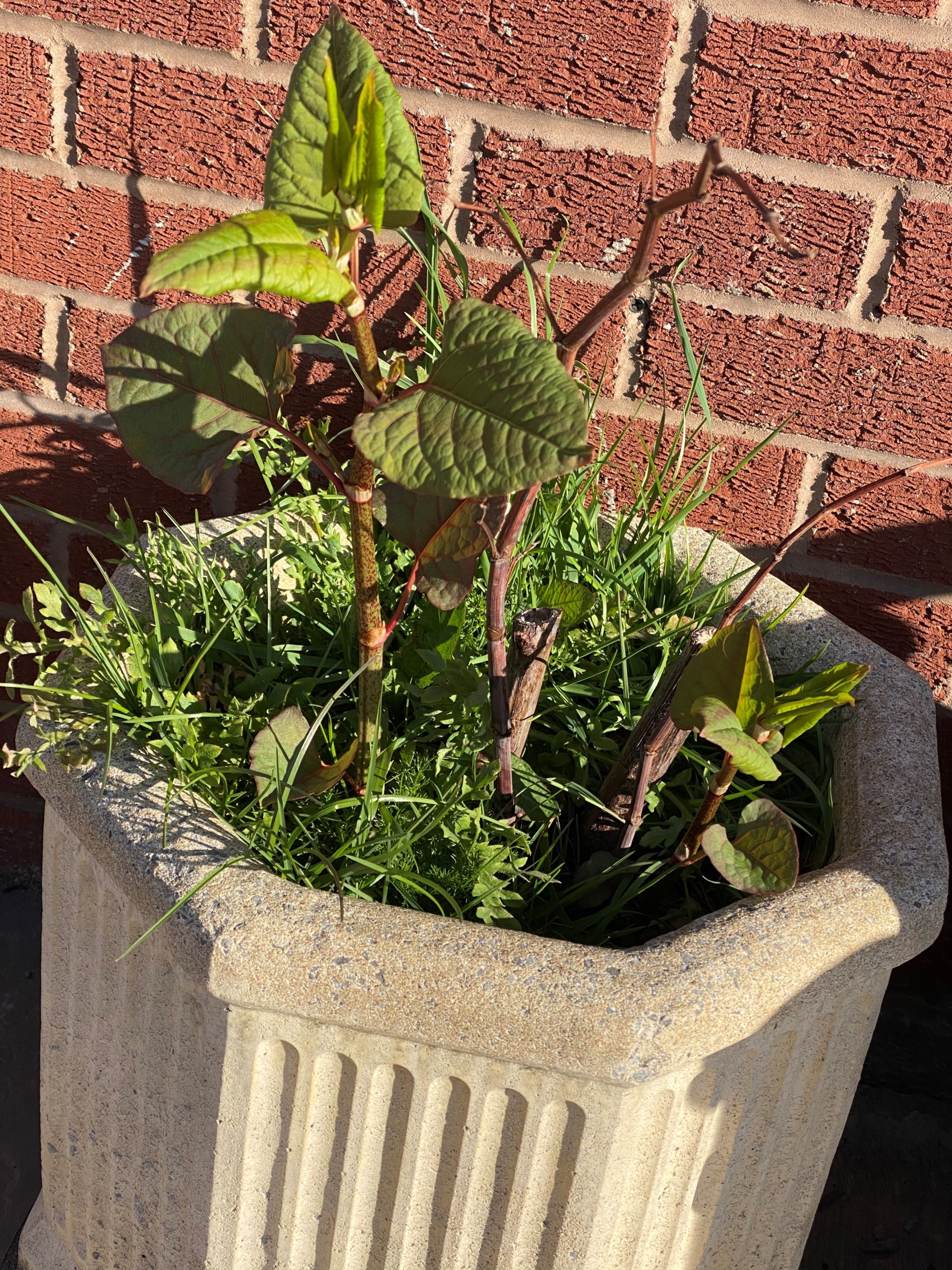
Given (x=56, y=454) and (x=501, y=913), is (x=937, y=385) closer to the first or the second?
(x=501, y=913)

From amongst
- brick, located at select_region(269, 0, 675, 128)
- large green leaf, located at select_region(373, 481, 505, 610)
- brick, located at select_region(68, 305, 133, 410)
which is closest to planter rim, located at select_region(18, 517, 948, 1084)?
large green leaf, located at select_region(373, 481, 505, 610)

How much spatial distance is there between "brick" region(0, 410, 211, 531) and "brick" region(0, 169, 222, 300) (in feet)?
0.55

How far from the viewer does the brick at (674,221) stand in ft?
3.47

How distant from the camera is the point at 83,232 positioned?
1.18 m

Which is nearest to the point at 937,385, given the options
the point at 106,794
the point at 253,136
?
the point at 253,136

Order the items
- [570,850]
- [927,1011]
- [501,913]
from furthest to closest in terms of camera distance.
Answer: [927,1011]
[570,850]
[501,913]

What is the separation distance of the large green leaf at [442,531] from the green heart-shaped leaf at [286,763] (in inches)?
6.0

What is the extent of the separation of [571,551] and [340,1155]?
22.1 inches

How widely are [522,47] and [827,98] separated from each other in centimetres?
28

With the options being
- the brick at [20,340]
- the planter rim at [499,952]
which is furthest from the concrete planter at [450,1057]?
the brick at [20,340]

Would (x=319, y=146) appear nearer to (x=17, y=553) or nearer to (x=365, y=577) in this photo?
(x=365, y=577)

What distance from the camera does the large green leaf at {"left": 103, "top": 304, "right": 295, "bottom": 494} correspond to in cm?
74

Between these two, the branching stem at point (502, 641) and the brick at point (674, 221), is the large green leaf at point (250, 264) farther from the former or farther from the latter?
the brick at point (674, 221)

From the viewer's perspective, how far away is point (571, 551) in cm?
108
